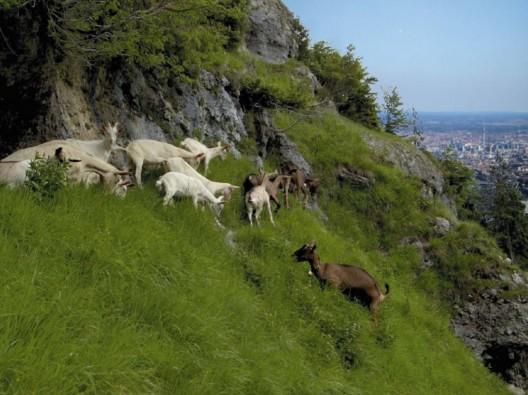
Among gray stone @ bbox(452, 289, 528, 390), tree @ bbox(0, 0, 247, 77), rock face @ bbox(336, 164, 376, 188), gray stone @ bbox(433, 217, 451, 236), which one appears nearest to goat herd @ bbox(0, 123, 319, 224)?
tree @ bbox(0, 0, 247, 77)

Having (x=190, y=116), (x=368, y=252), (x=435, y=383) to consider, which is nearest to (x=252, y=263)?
(x=435, y=383)

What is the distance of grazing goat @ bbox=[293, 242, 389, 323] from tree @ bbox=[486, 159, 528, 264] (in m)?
50.4

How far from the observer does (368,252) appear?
22.1 meters

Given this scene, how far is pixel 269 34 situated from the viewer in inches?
1232

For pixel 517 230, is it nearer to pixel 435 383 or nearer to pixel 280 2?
pixel 280 2

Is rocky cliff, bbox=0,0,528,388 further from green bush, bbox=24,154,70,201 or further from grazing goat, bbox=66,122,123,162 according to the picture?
green bush, bbox=24,154,70,201

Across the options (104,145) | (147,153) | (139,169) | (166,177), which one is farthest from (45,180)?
(147,153)

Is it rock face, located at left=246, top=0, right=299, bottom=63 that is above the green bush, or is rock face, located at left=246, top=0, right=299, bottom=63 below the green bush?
above

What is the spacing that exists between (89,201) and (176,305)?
2613 millimetres

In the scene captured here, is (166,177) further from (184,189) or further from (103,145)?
(103,145)

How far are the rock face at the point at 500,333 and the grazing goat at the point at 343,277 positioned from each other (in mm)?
10053

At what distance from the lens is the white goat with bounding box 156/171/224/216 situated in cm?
1084

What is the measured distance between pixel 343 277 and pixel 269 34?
880 inches

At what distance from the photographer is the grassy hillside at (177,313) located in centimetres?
502
